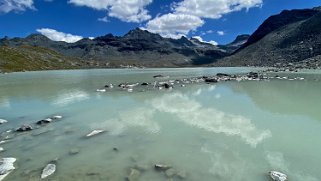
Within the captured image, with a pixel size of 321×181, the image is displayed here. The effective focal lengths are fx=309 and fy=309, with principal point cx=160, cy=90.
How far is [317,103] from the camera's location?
81.3 feet

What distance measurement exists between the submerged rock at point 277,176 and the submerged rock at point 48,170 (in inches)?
297

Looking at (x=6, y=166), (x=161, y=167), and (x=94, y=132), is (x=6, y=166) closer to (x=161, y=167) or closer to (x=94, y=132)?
(x=94, y=132)

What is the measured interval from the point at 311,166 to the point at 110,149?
7924 millimetres

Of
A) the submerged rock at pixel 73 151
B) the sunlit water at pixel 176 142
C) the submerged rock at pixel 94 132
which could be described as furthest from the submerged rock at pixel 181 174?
the submerged rock at pixel 94 132

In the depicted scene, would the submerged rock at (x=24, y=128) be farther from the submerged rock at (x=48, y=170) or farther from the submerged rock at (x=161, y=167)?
the submerged rock at (x=161, y=167)

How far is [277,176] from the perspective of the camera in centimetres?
991

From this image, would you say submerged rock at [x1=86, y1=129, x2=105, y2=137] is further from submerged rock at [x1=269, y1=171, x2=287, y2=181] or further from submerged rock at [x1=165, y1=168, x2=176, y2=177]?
submerged rock at [x1=269, y1=171, x2=287, y2=181]

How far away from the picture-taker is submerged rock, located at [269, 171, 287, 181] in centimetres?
979

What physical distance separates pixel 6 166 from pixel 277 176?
31.5 ft

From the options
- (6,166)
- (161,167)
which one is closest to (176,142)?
(161,167)

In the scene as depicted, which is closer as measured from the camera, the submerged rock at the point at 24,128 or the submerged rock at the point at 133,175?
the submerged rock at the point at 133,175

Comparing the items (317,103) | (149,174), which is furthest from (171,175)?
(317,103)

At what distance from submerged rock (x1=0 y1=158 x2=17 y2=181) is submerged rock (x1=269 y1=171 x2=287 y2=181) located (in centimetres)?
907

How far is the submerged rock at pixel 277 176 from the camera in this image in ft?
32.1
